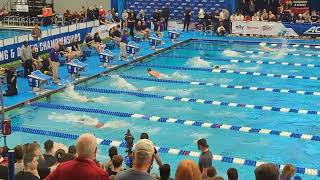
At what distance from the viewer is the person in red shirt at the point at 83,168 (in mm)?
3604

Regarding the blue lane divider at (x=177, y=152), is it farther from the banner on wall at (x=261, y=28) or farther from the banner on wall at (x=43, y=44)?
the banner on wall at (x=261, y=28)

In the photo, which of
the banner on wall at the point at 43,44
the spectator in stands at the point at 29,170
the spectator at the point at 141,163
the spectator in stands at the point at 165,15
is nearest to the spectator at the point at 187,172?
the spectator at the point at 141,163

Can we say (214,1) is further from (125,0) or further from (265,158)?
(265,158)

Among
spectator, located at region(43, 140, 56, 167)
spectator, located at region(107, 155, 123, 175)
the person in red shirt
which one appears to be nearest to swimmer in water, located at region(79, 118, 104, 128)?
spectator, located at region(43, 140, 56, 167)

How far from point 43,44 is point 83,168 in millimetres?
14967

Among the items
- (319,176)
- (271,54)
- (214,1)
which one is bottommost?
(319,176)

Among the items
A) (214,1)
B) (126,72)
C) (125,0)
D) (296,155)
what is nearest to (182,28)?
(214,1)

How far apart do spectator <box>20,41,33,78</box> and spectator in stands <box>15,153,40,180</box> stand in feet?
34.2

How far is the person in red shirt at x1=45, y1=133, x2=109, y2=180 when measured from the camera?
3.60m

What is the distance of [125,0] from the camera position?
29422 millimetres

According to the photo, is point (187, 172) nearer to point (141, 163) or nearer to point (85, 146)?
point (141, 163)

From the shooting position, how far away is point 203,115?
12312 mm

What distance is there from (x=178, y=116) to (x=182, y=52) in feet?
30.3

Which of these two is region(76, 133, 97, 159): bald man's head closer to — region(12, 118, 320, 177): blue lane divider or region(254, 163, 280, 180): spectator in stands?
region(254, 163, 280, 180): spectator in stands
